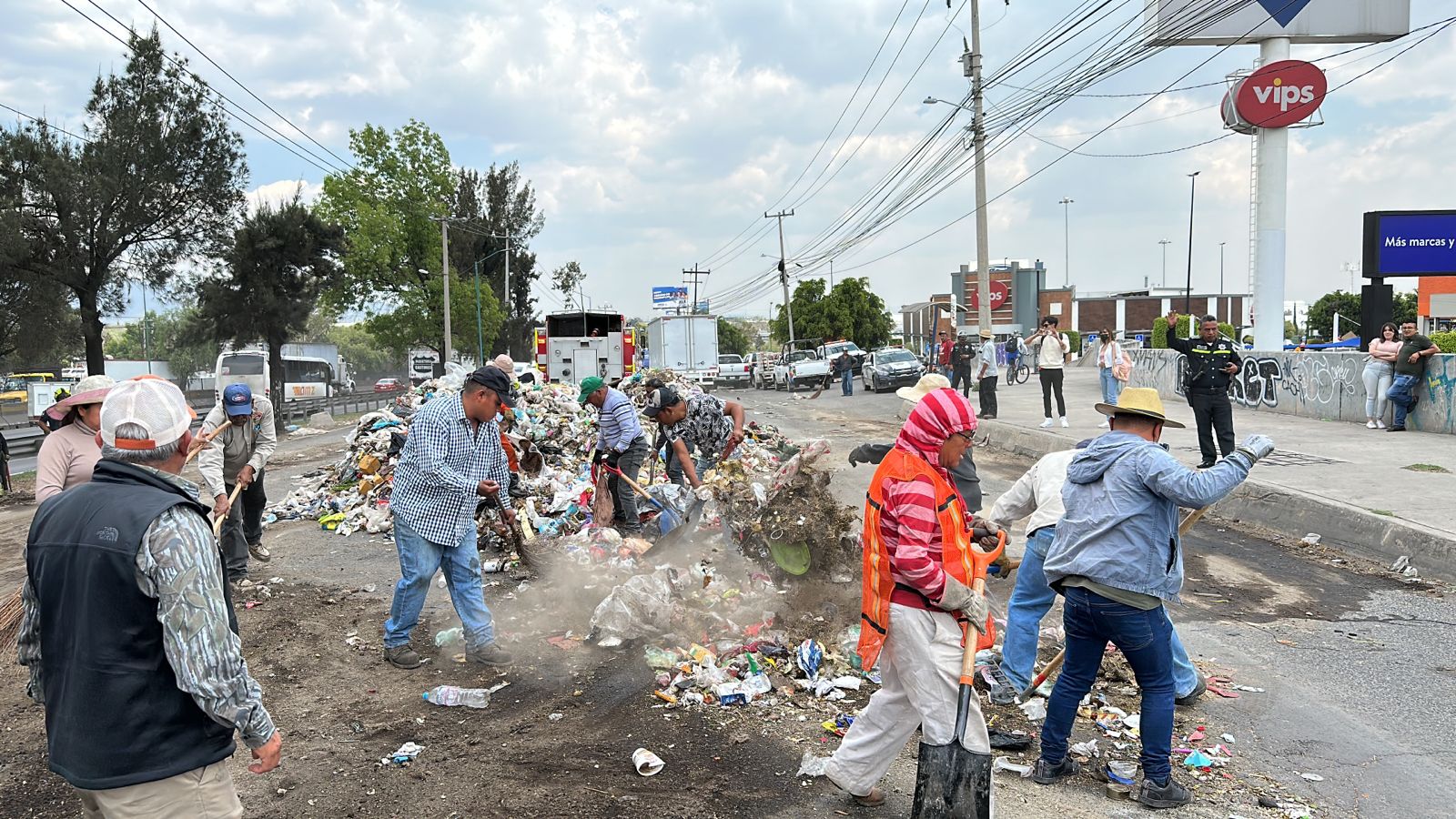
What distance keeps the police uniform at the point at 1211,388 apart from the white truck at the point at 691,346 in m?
30.3

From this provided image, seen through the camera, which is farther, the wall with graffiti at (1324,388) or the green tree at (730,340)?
the green tree at (730,340)

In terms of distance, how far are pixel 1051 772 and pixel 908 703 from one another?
85cm

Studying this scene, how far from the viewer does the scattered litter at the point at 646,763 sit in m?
3.88

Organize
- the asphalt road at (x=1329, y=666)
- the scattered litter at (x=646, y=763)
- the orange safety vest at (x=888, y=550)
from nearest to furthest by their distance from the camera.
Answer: the orange safety vest at (x=888, y=550) → the asphalt road at (x=1329, y=666) → the scattered litter at (x=646, y=763)

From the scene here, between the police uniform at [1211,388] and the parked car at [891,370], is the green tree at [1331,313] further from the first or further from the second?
the police uniform at [1211,388]

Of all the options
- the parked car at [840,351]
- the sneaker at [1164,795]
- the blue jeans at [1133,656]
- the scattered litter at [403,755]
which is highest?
the parked car at [840,351]

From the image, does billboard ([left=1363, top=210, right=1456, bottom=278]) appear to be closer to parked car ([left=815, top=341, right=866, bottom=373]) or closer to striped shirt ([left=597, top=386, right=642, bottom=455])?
striped shirt ([left=597, top=386, right=642, bottom=455])

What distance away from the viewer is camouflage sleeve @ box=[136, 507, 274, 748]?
215 centimetres

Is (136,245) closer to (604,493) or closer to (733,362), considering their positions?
(604,493)

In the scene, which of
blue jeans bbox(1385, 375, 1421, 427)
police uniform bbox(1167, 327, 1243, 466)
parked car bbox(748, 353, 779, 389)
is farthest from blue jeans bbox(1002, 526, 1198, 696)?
parked car bbox(748, 353, 779, 389)

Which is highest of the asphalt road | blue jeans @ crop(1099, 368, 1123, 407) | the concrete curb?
blue jeans @ crop(1099, 368, 1123, 407)

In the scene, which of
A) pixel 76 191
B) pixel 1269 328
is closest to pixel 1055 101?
pixel 1269 328

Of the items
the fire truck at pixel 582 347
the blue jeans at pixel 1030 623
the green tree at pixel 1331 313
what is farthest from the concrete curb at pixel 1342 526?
the green tree at pixel 1331 313

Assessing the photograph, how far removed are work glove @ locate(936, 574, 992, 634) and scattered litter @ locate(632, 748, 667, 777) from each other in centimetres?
153
